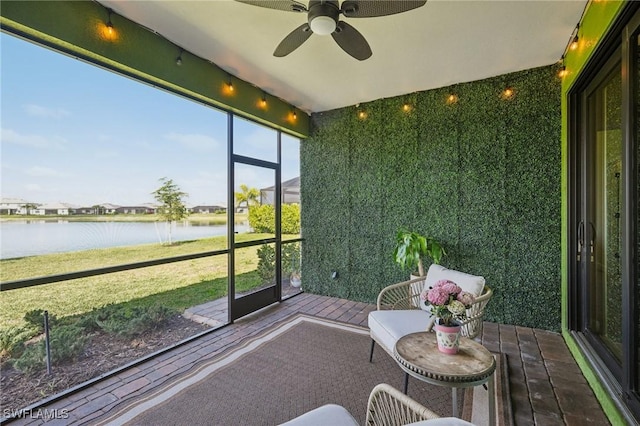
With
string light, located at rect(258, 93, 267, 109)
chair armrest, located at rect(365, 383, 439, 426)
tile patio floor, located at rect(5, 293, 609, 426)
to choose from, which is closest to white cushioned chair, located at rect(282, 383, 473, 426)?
chair armrest, located at rect(365, 383, 439, 426)

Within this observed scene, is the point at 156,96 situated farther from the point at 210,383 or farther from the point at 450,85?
the point at 450,85

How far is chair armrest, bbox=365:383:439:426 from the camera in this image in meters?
1.30

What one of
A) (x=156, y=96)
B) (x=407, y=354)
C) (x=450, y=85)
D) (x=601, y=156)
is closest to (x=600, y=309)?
(x=601, y=156)

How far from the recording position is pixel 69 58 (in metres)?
2.34

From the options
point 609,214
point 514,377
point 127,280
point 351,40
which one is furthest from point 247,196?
point 609,214

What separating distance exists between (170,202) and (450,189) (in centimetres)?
338

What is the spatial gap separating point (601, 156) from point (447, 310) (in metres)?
2.00

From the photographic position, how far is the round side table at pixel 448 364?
1.58 m

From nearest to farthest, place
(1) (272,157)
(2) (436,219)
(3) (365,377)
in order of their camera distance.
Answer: (3) (365,377) < (2) (436,219) < (1) (272,157)

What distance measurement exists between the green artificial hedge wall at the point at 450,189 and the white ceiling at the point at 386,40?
0.43 m

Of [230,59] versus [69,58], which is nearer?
[69,58]

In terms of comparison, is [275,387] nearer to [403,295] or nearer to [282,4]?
[403,295]

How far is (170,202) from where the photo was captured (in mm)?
3143

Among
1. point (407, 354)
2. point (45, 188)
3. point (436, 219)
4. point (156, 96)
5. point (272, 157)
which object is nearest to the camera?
point (407, 354)
